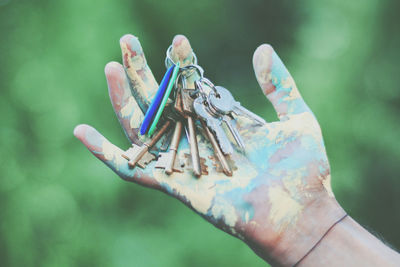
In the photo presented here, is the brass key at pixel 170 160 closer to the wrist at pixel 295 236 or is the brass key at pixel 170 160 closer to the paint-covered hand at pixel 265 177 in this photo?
the paint-covered hand at pixel 265 177

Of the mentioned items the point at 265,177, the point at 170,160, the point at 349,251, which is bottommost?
the point at 349,251

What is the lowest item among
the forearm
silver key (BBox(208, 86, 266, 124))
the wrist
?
the forearm

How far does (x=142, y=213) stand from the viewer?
2.81 metres

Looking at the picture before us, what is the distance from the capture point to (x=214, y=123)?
1.33 m

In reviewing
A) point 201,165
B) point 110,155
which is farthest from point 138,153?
point 201,165

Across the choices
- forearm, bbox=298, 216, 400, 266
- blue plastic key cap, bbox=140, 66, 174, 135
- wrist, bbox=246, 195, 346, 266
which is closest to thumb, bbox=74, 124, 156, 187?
blue plastic key cap, bbox=140, 66, 174, 135

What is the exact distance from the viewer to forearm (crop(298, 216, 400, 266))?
1.19 meters

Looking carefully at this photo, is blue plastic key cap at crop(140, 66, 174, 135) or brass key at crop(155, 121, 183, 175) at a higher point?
blue plastic key cap at crop(140, 66, 174, 135)

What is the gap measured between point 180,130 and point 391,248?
2.80 feet

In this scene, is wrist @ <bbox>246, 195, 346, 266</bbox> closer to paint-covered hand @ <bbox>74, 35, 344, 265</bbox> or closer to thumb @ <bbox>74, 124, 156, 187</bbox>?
paint-covered hand @ <bbox>74, 35, 344, 265</bbox>

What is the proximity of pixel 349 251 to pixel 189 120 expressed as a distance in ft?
2.33

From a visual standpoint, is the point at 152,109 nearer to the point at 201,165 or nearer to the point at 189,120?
the point at 189,120

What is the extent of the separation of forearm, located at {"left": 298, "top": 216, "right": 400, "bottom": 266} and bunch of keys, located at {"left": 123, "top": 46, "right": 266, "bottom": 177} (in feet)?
1.31

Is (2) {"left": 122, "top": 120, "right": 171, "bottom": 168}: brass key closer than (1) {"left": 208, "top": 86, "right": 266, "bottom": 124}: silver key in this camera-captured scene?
Yes
